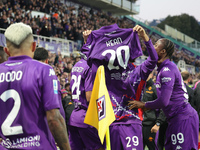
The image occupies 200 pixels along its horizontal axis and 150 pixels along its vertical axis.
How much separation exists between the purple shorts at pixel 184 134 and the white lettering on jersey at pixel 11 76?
8.27ft

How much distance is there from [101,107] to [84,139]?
0.99 m

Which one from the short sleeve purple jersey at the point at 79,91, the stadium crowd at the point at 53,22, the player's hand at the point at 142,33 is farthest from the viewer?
the stadium crowd at the point at 53,22

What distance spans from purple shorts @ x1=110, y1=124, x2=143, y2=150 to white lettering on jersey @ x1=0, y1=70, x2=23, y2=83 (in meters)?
1.58

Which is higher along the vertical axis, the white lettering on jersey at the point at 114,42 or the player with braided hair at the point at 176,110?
the white lettering on jersey at the point at 114,42

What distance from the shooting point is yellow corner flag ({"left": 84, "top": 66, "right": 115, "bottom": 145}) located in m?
3.45

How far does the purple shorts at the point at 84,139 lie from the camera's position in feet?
13.7

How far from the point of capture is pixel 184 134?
4.18 metres

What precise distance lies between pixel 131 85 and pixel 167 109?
835 millimetres

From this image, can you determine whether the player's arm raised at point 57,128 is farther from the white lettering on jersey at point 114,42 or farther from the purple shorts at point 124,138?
the white lettering on jersey at point 114,42

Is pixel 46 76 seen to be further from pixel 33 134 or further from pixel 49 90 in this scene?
pixel 33 134

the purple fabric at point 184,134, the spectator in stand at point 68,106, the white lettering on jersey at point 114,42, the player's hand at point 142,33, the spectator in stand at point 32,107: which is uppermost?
the player's hand at point 142,33

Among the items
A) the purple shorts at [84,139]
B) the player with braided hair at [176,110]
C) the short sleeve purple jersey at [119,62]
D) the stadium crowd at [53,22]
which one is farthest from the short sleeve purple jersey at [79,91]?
the stadium crowd at [53,22]

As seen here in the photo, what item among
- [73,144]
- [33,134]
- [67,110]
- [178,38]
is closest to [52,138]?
[33,134]

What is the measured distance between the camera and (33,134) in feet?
8.11
